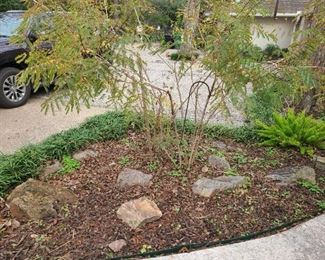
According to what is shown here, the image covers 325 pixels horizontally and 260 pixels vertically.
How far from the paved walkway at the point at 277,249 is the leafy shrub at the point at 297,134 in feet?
4.76

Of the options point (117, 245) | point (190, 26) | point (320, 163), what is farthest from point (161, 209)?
point (320, 163)

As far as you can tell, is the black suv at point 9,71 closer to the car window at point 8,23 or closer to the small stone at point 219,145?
the car window at point 8,23

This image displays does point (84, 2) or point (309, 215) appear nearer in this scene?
point (84, 2)

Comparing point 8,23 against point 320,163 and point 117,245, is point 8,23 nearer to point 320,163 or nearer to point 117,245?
point 117,245

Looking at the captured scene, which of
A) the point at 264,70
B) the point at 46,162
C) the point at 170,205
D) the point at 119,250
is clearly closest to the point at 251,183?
the point at 170,205

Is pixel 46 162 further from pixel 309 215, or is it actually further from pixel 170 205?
pixel 309 215

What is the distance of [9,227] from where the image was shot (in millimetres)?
2732

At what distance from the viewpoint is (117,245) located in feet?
8.14

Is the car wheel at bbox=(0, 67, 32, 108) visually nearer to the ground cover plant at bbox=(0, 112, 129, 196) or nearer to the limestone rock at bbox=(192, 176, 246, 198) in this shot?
the ground cover plant at bbox=(0, 112, 129, 196)

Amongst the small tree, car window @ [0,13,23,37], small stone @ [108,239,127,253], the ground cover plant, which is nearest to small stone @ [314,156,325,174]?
the small tree

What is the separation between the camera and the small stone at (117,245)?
2.45 m

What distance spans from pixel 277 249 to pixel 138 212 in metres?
1.05

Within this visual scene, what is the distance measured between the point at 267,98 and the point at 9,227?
2259 millimetres

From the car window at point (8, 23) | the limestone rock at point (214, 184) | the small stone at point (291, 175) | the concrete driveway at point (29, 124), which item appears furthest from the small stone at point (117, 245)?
the car window at point (8, 23)
